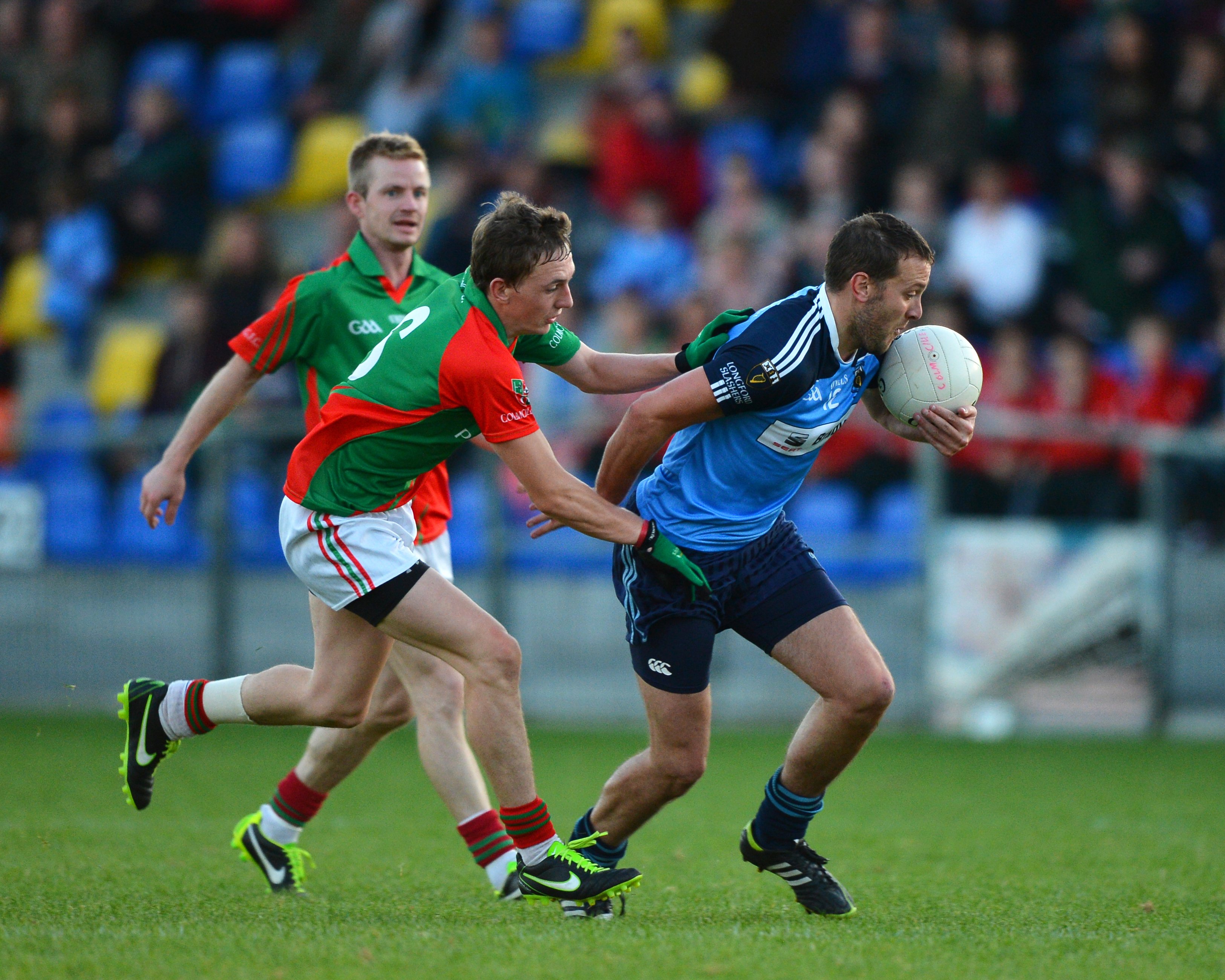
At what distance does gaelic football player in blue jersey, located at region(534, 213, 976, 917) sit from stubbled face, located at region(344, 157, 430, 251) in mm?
1478

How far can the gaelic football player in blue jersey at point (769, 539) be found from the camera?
5102 millimetres

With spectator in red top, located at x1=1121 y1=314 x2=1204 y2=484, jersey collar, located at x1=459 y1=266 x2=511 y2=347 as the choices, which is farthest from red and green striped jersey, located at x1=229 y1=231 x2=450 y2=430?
spectator in red top, located at x1=1121 y1=314 x2=1204 y2=484

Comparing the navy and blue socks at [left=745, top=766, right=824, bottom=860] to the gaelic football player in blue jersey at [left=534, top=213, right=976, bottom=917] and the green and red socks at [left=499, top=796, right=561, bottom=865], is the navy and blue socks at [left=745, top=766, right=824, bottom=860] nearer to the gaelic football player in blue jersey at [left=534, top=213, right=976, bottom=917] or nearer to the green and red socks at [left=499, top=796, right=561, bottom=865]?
the gaelic football player in blue jersey at [left=534, top=213, right=976, bottom=917]

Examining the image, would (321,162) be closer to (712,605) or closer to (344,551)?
(344,551)

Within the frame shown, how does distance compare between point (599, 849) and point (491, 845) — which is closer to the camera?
point (599, 849)

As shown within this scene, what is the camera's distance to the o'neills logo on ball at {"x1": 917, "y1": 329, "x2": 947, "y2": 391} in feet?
17.5

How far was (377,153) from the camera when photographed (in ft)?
20.4

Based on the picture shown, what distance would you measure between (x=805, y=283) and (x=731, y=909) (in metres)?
7.60

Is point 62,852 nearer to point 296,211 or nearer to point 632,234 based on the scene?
point 632,234

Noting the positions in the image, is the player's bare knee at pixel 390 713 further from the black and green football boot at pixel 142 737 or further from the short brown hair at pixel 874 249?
the short brown hair at pixel 874 249

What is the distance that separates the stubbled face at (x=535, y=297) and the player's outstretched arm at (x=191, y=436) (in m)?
1.39

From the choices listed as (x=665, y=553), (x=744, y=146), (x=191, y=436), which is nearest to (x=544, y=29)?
(x=744, y=146)

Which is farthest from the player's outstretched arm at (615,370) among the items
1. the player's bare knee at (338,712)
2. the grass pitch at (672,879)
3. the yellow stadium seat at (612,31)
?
the yellow stadium seat at (612,31)

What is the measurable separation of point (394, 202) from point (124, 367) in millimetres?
10154
